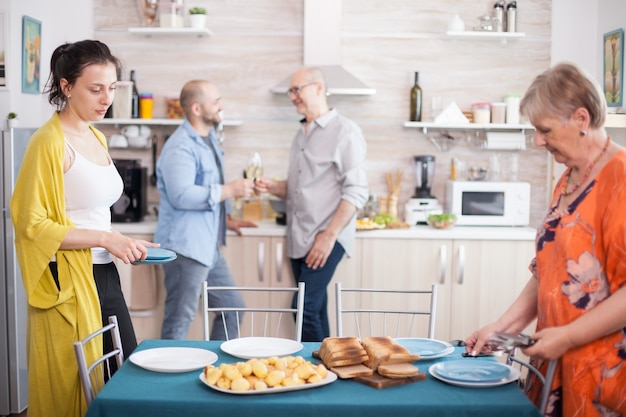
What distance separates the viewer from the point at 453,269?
445 cm

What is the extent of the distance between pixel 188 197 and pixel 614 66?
2.35 metres

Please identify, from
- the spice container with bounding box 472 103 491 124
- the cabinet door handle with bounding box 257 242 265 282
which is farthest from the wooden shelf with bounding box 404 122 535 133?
the cabinet door handle with bounding box 257 242 265 282

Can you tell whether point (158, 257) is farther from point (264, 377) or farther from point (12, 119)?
point (12, 119)

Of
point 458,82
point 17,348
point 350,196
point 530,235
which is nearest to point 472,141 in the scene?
point 458,82

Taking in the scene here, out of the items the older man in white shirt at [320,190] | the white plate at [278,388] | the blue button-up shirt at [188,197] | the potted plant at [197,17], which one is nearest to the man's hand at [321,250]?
the older man in white shirt at [320,190]

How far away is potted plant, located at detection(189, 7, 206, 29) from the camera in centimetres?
476

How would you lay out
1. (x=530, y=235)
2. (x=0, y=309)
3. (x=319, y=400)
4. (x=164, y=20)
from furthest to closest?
(x=164, y=20), (x=530, y=235), (x=0, y=309), (x=319, y=400)

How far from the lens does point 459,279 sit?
444cm

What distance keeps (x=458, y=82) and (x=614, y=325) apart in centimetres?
317

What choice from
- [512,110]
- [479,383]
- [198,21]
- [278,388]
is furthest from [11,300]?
[512,110]

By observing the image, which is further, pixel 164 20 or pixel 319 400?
pixel 164 20

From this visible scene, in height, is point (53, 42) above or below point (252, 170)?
above

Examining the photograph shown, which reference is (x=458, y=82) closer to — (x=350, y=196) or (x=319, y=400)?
(x=350, y=196)

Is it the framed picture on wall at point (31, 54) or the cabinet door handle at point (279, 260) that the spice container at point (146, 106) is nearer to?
the framed picture on wall at point (31, 54)
